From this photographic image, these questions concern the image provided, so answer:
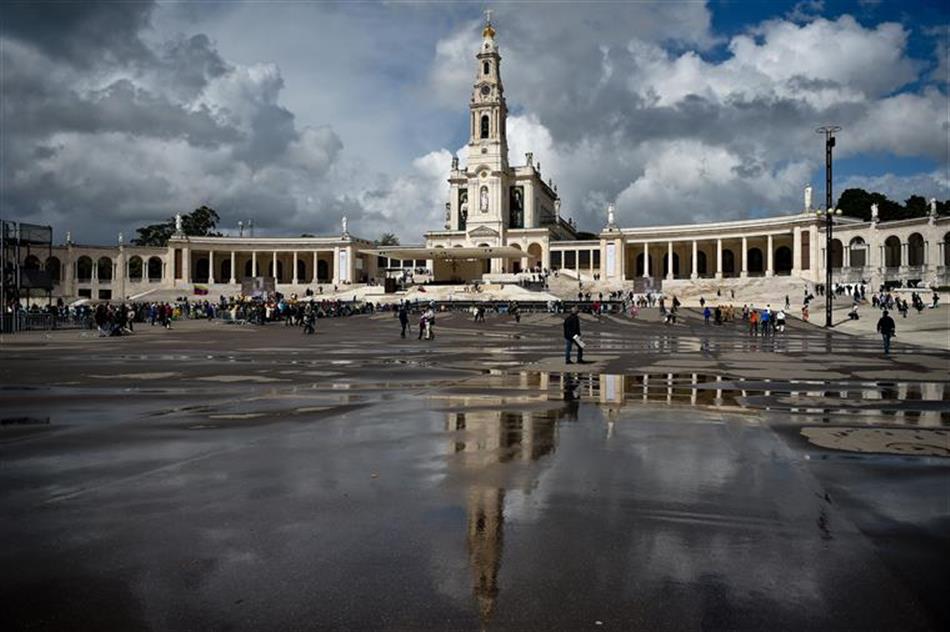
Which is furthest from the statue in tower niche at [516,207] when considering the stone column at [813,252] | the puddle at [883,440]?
the puddle at [883,440]

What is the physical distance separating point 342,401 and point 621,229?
93.9 m

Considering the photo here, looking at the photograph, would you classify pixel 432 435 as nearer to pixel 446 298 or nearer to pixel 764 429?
pixel 764 429

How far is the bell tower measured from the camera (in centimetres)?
11356

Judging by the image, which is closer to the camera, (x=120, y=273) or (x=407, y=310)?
(x=407, y=310)

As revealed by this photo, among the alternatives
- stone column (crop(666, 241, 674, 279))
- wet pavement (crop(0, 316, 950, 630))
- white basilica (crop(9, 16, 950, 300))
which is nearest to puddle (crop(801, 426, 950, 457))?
wet pavement (crop(0, 316, 950, 630))

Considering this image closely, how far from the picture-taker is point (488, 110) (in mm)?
113688

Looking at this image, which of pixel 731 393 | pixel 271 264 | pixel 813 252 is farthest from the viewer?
pixel 271 264

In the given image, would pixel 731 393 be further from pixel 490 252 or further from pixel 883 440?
pixel 490 252

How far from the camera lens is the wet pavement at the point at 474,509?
15.5 ft

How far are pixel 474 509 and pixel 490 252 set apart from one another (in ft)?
292

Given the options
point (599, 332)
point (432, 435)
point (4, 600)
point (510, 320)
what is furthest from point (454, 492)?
point (510, 320)

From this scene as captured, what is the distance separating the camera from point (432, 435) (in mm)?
10602

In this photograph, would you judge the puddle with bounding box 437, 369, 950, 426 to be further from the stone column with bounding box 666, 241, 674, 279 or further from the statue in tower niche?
the statue in tower niche

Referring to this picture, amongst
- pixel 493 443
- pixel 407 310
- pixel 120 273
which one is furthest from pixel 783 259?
pixel 493 443
